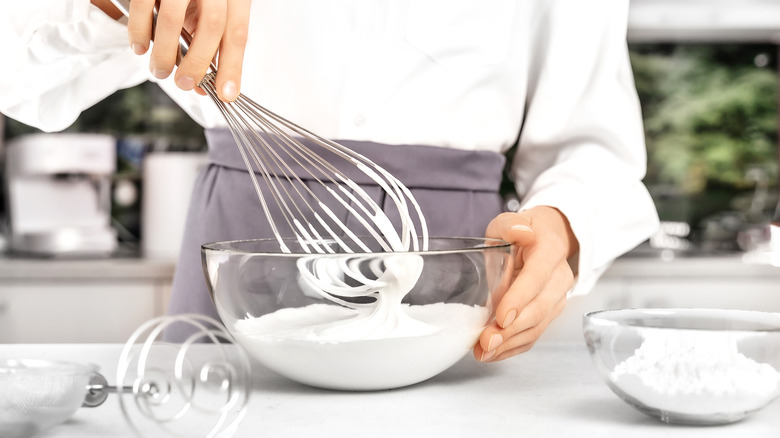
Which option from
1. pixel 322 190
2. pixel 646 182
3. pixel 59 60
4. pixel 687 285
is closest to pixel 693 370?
pixel 322 190

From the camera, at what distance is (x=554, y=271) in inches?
23.2

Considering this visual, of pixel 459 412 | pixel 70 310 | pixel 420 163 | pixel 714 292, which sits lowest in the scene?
pixel 70 310

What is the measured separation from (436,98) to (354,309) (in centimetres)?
34

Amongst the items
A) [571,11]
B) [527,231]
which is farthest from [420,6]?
[527,231]

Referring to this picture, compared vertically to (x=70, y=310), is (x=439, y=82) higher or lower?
higher

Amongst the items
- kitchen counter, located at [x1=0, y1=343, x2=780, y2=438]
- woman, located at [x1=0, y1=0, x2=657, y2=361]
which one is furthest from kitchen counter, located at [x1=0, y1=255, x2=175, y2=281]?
kitchen counter, located at [x1=0, y1=343, x2=780, y2=438]

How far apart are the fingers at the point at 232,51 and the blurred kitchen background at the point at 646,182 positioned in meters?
0.80

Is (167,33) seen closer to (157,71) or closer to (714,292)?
(157,71)

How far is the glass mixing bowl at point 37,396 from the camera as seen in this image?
363mm

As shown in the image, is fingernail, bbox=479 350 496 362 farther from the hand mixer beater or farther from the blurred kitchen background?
the blurred kitchen background

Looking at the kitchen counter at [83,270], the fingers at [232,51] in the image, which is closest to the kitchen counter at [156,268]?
the kitchen counter at [83,270]

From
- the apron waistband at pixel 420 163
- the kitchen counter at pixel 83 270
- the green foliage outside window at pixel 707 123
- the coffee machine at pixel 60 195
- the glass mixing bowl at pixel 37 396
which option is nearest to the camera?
the glass mixing bowl at pixel 37 396

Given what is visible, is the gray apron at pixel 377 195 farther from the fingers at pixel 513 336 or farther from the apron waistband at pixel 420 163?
the fingers at pixel 513 336

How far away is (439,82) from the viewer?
76 cm
